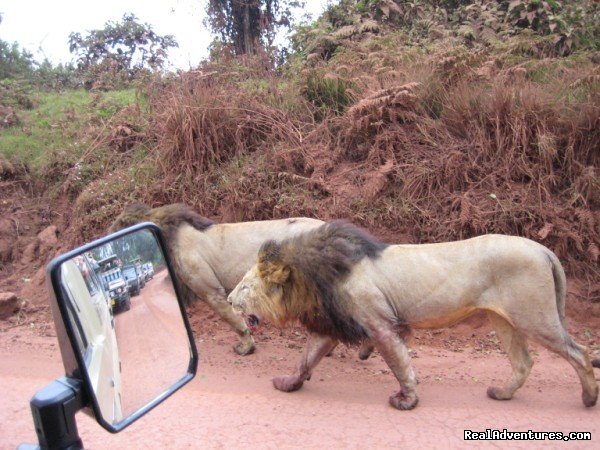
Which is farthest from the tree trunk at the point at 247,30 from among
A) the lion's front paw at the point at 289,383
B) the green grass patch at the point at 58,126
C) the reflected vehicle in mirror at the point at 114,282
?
the reflected vehicle in mirror at the point at 114,282

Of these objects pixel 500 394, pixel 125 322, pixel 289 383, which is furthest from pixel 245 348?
pixel 125 322

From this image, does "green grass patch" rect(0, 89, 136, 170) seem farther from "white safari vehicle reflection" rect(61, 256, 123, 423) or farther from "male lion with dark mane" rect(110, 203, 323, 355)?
"white safari vehicle reflection" rect(61, 256, 123, 423)

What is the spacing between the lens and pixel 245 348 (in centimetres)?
596

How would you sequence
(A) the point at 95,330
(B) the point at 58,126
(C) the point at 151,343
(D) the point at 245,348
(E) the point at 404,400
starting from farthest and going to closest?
(B) the point at 58,126 < (D) the point at 245,348 < (E) the point at 404,400 < (C) the point at 151,343 < (A) the point at 95,330

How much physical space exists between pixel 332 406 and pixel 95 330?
2580mm

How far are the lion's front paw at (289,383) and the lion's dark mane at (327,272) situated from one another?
55 centimetres

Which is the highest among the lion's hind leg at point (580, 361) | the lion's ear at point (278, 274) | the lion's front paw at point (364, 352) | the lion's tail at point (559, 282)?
the lion's ear at point (278, 274)

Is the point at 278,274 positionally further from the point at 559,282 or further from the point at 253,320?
the point at 559,282

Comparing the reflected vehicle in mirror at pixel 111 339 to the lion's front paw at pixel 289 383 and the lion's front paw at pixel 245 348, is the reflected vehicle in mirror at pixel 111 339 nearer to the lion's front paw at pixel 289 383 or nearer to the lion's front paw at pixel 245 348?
Result: the lion's front paw at pixel 289 383

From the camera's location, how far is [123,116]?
10.5 meters

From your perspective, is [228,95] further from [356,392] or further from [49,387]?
[49,387]

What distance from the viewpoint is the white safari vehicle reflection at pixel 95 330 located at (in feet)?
6.97

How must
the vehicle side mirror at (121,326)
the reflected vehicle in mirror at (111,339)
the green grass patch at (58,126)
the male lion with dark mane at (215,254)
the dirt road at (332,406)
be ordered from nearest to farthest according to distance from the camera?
1. the reflected vehicle in mirror at (111,339)
2. the vehicle side mirror at (121,326)
3. the dirt road at (332,406)
4. the male lion with dark mane at (215,254)
5. the green grass patch at (58,126)

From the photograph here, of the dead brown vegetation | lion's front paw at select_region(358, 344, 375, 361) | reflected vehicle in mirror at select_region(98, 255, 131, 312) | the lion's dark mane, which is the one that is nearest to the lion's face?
the lion's dark mane
